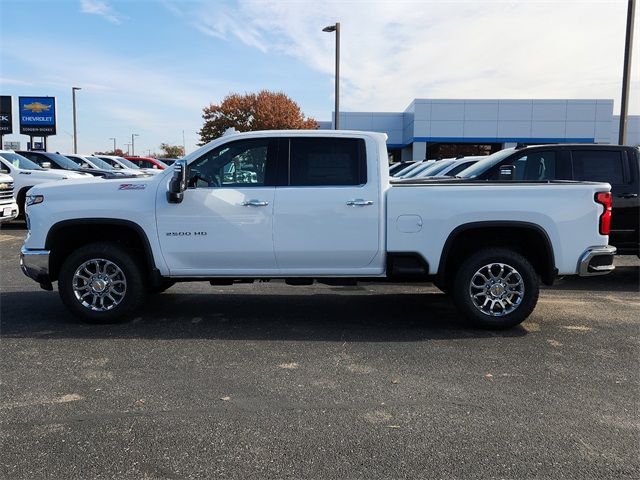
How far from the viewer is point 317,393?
4004mm

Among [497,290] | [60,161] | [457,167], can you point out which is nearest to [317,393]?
[497,290]

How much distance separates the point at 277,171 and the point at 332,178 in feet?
1.83

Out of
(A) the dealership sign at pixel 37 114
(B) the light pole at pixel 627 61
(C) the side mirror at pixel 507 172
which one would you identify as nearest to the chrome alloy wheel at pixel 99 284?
(C) the side mirror at pixel 507 172

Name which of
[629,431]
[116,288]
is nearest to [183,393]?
[116,288]

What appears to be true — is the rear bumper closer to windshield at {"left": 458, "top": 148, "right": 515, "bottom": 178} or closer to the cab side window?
the cab side window

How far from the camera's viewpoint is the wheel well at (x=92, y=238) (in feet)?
17.8

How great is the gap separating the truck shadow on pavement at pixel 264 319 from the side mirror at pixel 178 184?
134 cm

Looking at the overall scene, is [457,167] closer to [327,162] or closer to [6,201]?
[327,162]

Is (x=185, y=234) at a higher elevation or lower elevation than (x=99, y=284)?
higher

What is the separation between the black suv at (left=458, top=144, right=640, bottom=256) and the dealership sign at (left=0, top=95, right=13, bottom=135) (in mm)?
32029

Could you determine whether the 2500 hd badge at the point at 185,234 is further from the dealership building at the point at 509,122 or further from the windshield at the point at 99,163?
the dealership building at the point at 509,122

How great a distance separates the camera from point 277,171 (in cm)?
553

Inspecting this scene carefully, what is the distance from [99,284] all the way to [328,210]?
2.44 metres

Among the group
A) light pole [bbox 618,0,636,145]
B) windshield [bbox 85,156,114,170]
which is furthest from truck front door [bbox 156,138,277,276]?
windshield [bbox 85,156,114,170]
